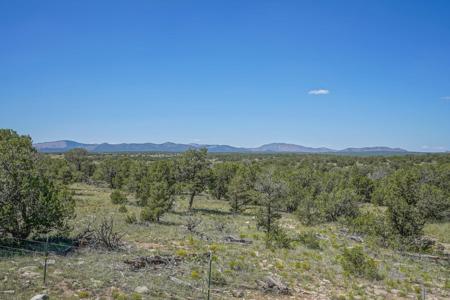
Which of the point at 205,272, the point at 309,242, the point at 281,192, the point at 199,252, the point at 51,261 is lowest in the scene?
the point at 309,242

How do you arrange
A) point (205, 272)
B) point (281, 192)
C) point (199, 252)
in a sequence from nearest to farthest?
point (205, 272) < point (199, 252) < point (281, 192)

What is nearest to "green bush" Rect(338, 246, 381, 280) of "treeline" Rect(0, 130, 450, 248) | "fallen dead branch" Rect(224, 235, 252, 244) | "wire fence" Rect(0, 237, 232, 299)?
"treeline" Rect(0, 130, 450, 248)

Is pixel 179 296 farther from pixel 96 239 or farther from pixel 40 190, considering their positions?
pixel 40 190

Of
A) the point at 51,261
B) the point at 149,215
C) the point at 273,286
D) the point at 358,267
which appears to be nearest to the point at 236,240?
the point at 358,267

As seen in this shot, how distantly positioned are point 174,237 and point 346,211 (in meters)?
24.5

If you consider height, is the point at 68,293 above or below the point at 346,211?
above

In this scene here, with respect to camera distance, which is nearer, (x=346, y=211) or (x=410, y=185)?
(x=410, y=185)

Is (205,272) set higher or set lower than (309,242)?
higher

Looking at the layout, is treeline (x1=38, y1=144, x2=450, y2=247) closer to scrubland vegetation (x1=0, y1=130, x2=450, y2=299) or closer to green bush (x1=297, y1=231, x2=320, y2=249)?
scrubland vegetation (x1=0, y1=130, x2=450, y2=299)

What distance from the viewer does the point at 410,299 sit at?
589 inches

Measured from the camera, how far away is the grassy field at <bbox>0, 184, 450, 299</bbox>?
1156cm

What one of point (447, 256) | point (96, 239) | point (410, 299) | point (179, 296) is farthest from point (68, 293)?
point (447, 256)

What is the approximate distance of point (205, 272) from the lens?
1502 cm

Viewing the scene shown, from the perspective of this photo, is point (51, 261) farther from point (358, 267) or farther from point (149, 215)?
point (149, 215)
